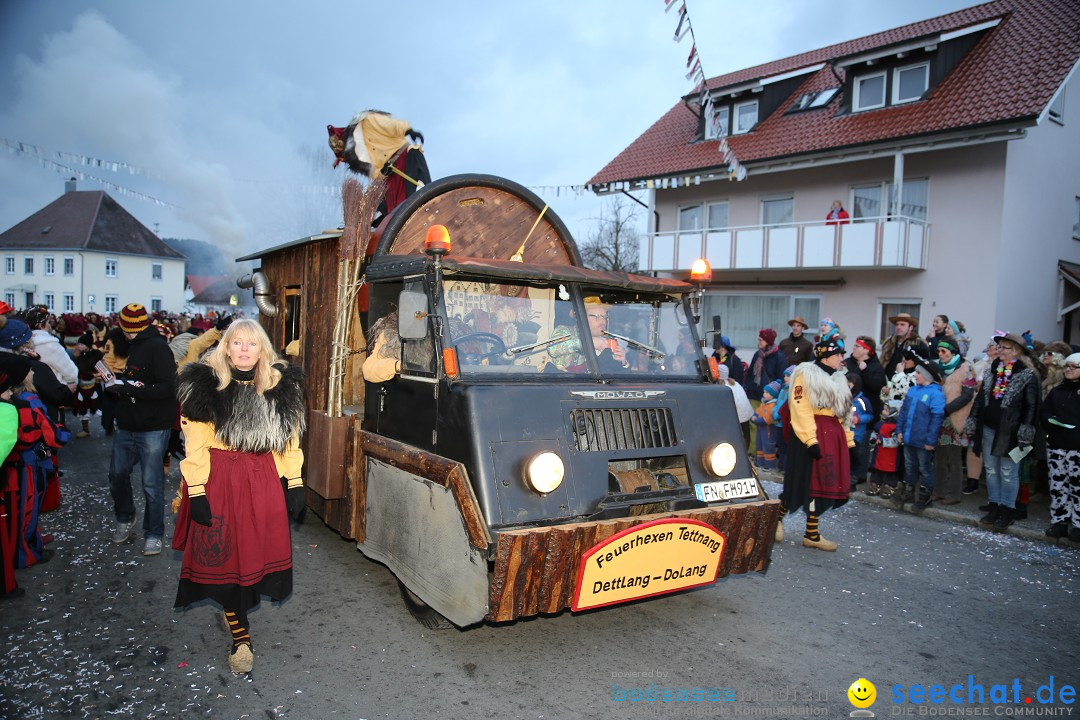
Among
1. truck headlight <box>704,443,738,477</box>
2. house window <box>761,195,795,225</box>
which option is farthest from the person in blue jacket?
house window <box>761,195,795,225</box>

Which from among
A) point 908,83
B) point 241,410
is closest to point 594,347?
point 241,410

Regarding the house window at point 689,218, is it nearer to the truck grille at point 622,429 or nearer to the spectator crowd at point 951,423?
the spectator crowd at point 951,423

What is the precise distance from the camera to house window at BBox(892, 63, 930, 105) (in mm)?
17234

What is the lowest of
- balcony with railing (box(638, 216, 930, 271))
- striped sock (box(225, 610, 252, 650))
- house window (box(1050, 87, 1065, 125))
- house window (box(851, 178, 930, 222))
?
striped sock (box(225, 610, 252, 650))

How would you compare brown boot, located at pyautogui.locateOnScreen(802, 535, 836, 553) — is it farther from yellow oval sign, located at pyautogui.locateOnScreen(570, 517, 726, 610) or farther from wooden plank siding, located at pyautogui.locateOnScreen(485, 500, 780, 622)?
wooden plank siding, located at pyautogui.locateOnScreen(485, 500, 780, 622)

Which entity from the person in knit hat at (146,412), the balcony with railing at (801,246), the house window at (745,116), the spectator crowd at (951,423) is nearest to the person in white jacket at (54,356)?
the person in knit hat at (146,412)

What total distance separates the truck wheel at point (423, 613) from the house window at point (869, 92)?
58.8 feet

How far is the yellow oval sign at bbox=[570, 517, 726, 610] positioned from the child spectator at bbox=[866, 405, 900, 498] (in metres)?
5.36

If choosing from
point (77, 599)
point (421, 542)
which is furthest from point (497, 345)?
point (77, 599)

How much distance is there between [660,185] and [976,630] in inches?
527

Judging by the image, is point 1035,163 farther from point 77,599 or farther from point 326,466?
point 77,599

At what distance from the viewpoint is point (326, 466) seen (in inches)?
212

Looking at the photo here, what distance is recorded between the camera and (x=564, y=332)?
182 inches

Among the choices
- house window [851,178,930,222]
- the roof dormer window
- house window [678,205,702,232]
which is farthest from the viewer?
house window [678,205,702,232]
